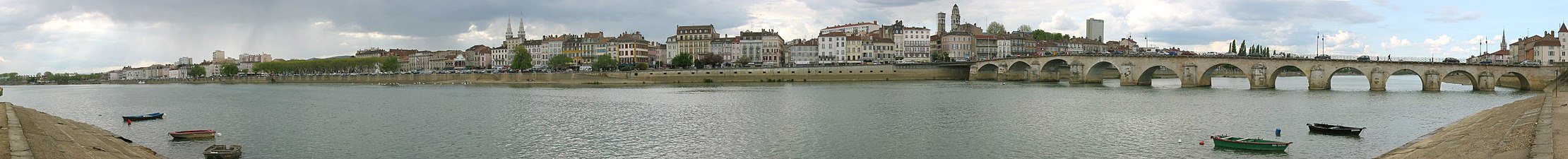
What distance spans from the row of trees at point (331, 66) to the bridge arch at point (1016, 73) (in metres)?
85.5

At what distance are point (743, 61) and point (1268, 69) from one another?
A: 220 ft

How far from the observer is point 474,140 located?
99.0 feet

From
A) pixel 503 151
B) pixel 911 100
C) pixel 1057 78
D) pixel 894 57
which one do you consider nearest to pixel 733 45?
pixel 894 57

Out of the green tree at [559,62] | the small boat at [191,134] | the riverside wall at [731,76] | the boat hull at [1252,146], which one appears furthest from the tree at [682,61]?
the boat hull at [1252,146]

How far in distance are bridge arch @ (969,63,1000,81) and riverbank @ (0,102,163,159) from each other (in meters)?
80.5

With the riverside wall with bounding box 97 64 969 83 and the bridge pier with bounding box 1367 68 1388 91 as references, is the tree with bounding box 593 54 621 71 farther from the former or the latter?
the bridge pier with bounding box 1367 68 1388 91

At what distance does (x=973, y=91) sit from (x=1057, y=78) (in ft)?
99.3

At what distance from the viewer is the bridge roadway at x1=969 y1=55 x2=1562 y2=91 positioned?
61.0m

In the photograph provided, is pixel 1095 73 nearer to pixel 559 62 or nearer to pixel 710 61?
pixel 710 61

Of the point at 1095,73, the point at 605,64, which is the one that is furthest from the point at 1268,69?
the point at 605,64

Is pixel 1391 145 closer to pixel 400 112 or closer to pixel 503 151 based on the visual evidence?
pixel 503 151

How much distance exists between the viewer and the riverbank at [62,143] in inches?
791

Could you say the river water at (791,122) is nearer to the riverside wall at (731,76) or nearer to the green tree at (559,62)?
the riverside wall at (731,76)

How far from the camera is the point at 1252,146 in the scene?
24.8 metres
